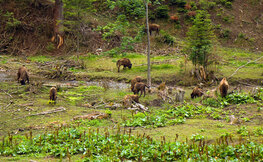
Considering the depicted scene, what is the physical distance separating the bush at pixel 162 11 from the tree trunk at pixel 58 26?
971 cm

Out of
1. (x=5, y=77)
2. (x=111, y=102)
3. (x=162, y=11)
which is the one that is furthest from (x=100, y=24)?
(x=111, y=102)

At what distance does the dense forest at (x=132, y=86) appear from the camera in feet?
23.3

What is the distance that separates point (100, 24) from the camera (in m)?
28.9

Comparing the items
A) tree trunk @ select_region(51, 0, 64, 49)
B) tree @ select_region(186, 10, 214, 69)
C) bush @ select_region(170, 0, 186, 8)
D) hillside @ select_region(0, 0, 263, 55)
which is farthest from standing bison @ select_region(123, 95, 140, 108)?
bush @ select_region(170, 0, 186, 8)

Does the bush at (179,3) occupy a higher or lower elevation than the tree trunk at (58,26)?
higher

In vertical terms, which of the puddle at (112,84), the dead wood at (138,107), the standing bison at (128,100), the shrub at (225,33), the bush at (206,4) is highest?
the bush at (206,4)

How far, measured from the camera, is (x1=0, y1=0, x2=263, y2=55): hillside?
25.8 meters

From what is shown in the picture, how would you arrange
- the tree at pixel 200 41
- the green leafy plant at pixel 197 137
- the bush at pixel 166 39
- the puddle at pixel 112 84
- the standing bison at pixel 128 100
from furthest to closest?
1. the bush at pixel 166 39
2. the tree at pixel 200 41
3. the puddle at pixel 112 84
4. the standing bison at pixel 128 100
5. the green leafy plant at pixel 197 137

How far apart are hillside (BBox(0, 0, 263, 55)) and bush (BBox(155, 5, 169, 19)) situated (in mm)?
305

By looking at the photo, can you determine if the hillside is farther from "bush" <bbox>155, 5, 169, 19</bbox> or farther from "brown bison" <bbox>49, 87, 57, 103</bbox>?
"brown bison" <bbox>49, 87, 57, 103</bbox>

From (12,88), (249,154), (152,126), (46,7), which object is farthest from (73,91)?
(46,7)

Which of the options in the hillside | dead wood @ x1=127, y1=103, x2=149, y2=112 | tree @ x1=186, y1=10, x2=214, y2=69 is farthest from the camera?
the hillside

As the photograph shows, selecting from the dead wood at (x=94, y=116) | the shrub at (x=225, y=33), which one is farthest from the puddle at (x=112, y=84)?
the shrub at (x=225, y=33)

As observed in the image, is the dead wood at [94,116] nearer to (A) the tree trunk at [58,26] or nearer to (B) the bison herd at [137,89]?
(B) the bison herd at [137,89]
